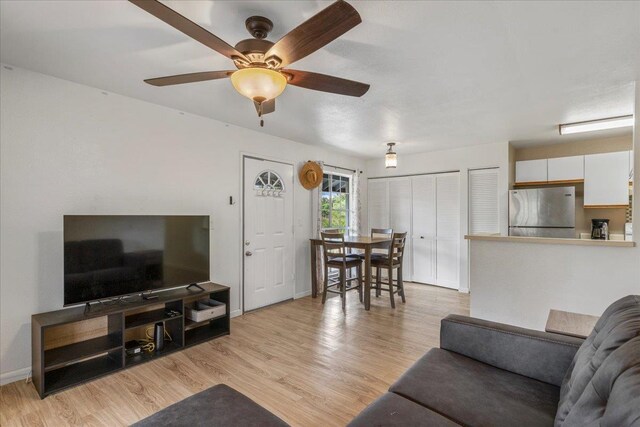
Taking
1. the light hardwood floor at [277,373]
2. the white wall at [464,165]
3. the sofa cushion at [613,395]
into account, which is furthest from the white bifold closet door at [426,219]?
the sofa cushion at [613,395]

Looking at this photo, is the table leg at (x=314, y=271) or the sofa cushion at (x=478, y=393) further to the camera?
the table leg at (x=314, y=271)

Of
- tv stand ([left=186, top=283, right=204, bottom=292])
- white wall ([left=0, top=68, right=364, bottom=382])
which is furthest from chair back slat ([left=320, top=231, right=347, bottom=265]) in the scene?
tv stand ([left=186, top=283, right=204, bottom=292])

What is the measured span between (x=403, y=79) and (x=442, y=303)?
11.0 ft

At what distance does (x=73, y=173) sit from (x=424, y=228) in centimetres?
512

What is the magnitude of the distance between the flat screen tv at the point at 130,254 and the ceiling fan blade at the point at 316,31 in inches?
81.6

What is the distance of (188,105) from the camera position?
326 centimetres

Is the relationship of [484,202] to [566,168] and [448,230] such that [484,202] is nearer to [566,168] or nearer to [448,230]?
[448,230]

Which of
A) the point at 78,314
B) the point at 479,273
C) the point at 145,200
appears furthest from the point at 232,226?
the point at 479,273

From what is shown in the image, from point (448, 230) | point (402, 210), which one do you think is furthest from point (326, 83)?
point (402, 210)

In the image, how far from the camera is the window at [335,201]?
218 inches

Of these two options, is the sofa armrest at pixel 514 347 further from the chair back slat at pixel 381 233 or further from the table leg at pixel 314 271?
the chair back slat at pixel 381 233

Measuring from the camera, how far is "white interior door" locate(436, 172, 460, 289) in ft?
17.5

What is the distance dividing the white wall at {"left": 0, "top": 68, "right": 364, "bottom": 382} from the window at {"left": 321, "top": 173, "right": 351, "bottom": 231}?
6.85ft

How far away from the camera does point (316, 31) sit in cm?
142
